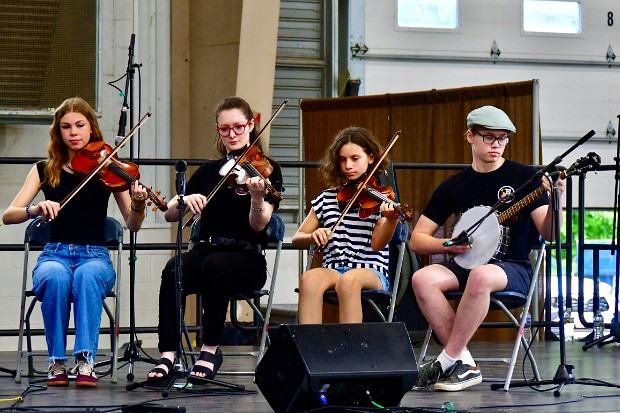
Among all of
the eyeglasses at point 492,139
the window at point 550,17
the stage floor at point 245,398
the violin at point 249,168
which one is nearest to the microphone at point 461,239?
the eyeglasses at point 492,139

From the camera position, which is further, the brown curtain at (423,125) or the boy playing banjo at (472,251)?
the brown curtain at (423,125)

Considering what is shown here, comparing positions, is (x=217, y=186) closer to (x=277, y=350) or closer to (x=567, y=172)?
(x=277, y=350)

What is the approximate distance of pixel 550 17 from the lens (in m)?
10.1

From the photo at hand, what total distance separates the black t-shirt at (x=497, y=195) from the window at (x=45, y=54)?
331 cm

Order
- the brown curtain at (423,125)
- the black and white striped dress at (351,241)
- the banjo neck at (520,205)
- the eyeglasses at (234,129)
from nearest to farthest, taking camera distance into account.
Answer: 1. the banjo neck at (520,205)
2. the eyeglasses at (234,129)
3. the black and white striped dress at (351,241)
4. the brown curtain at (423,125)

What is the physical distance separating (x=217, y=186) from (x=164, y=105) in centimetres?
370

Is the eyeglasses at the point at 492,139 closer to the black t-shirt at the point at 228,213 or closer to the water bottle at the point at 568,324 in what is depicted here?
the black t-shirt at the point at 228,213

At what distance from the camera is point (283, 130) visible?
915cm

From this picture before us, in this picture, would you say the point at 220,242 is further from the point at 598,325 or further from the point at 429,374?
the point at 598,325

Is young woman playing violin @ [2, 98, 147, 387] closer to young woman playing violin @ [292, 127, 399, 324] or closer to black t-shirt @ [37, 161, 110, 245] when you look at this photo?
black t-shirt @ [37, 161, 110, 245]

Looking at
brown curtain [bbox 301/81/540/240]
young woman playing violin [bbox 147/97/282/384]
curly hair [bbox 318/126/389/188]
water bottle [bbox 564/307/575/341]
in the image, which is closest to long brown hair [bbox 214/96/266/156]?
young woman playing violin [bbox 147/97/282/384]

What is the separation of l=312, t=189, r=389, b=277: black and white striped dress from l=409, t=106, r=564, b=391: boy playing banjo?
0.16m

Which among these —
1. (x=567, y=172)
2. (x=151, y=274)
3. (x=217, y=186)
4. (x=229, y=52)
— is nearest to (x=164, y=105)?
(x=229, y=52)

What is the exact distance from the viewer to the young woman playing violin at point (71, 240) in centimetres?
385
